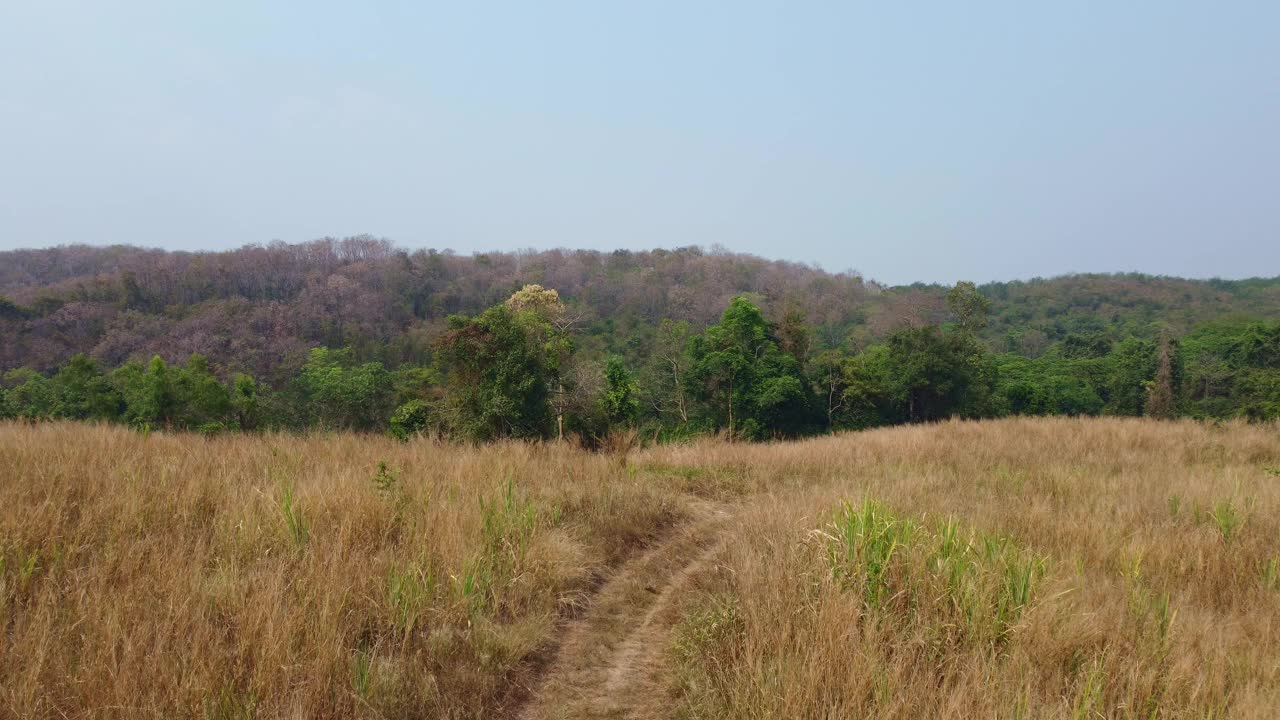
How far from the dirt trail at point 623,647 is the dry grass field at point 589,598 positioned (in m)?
0.02

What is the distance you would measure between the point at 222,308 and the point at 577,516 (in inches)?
3535

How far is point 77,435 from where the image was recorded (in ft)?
21.5

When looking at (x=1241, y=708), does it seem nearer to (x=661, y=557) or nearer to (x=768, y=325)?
(x=661, y=557)

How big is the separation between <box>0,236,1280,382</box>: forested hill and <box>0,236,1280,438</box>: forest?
18.4 inches

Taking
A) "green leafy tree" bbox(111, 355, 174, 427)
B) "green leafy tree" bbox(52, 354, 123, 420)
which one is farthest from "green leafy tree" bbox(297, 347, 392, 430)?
"green leafy tree" bbox(52, 354, 123, 420)

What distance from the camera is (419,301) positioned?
3787 inches

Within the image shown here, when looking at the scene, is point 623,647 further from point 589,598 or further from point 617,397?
point 617,397

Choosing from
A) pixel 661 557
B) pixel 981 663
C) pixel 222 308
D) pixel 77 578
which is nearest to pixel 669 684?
pixel 981 663

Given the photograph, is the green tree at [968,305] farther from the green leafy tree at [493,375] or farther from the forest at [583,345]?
the green leafy tree at [493,375]

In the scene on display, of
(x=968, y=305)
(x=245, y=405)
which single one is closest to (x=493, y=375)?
(x=245, y=405)

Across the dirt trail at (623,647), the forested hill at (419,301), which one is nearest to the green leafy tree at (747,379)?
the forested hill at (419,301)

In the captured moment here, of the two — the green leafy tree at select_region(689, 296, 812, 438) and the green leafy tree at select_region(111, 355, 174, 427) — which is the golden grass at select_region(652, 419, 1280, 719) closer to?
the green leafy tree at select_region(689, 296, 812, 438)

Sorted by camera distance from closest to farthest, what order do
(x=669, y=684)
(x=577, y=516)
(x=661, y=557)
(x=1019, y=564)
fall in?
(x=669, y=684) → (x=1019, y=564) → (x=661, y=557) → (x=577, y=516)

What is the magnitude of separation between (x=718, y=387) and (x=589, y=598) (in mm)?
33433
